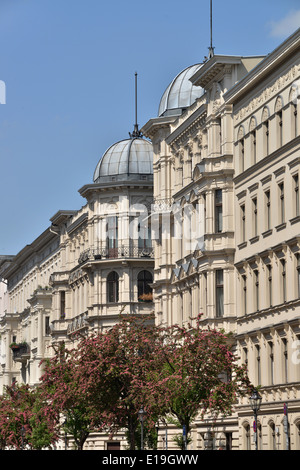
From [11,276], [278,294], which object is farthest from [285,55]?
[11,276]

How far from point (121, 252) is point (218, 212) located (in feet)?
79.4

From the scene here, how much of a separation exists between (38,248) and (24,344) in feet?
30.9

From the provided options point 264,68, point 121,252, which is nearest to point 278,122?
point 264,68

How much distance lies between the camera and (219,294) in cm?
5741

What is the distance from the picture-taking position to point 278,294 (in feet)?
163

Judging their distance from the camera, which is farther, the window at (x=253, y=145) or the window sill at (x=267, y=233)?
the window at (x=253, y=145)

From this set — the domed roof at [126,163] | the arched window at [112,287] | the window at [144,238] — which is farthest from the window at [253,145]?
the domed roof at [126,163]

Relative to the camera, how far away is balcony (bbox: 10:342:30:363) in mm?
106500

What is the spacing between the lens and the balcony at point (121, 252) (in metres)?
81.4

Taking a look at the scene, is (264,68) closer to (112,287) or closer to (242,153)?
(242,153)

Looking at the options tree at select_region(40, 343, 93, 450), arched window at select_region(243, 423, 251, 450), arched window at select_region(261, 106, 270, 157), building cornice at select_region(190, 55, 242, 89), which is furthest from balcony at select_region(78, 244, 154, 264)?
arched window at select_region(261, 106, 270, 157)

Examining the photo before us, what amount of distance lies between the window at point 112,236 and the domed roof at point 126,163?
334 centimetres

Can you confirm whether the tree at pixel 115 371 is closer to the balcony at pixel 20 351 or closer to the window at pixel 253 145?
the window at pixel 253 145
